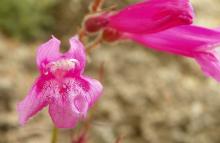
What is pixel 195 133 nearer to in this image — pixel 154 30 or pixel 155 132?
pixel 155 132

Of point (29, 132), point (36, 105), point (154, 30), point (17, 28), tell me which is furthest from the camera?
point (17, 28)

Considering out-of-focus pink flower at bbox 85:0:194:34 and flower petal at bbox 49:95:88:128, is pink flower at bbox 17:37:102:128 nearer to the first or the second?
flower petal at bbox 49:95:88:128

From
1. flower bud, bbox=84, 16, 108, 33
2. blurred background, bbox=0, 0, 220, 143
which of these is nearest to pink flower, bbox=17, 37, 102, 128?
flower bud, bbox=84, 16, 108, 33

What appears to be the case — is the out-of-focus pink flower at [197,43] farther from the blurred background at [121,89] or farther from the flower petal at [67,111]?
the blurred background at [121,89]

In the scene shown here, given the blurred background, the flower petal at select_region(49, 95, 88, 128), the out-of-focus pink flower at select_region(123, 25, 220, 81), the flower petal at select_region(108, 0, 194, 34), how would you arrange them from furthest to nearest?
the blurred background
the out-of-focus pink flower at select_region(123, 25, 220, 81)
the flower petal at select_region(108, 0, 194, 34)
the flower petal at select_region(49, 95, 88, 128)

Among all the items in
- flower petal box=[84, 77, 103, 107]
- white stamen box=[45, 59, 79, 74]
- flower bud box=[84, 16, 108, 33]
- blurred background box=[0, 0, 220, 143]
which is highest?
flower bud box=[84, 16, 108, 33]

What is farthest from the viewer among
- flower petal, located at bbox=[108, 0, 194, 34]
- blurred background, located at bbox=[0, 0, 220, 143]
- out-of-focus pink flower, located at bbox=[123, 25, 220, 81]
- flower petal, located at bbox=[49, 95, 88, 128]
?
blurred background, located at bbox=[0, 0, 220, 143]

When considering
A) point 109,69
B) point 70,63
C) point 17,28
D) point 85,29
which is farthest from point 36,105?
point 17,28

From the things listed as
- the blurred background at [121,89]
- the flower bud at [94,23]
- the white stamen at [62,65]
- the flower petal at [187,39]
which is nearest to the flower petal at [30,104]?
the white stamen at [62,65]
